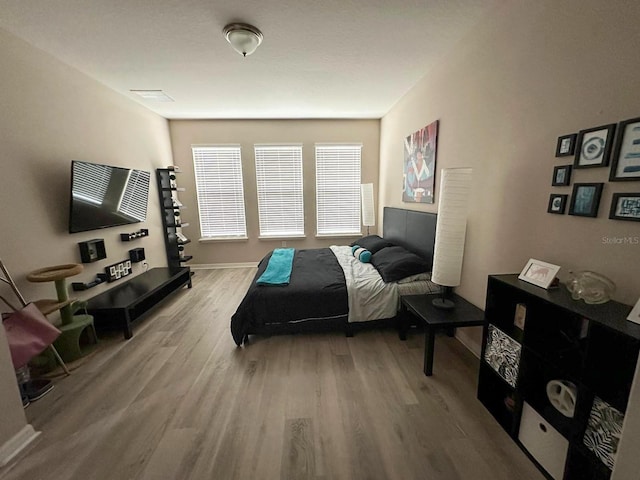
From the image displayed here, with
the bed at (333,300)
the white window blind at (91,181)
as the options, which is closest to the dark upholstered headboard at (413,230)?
the bed at (333,300)

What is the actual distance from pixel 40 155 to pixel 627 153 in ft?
13.6

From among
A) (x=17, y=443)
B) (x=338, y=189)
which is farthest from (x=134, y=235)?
(x=338, y=189)

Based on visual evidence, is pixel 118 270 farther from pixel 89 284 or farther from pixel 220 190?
pixel 220 190

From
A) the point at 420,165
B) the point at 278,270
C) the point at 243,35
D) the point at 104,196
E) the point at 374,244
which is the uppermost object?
the point at 243,35

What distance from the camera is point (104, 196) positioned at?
2.81 m

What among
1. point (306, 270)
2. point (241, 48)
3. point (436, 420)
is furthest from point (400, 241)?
point (241, 48)

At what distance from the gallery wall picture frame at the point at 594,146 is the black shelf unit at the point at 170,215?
475 centimetres

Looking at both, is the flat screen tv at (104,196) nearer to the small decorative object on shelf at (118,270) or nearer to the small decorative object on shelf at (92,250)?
the small decorative object on shelf at (92,250)

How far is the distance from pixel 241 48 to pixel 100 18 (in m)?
1.03

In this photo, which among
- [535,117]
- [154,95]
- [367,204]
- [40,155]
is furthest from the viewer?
[367,204]

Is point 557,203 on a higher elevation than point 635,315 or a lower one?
higher

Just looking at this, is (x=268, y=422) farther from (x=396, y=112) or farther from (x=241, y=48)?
(x=396, y=112)

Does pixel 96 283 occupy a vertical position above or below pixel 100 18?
below

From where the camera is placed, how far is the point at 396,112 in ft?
12.5
